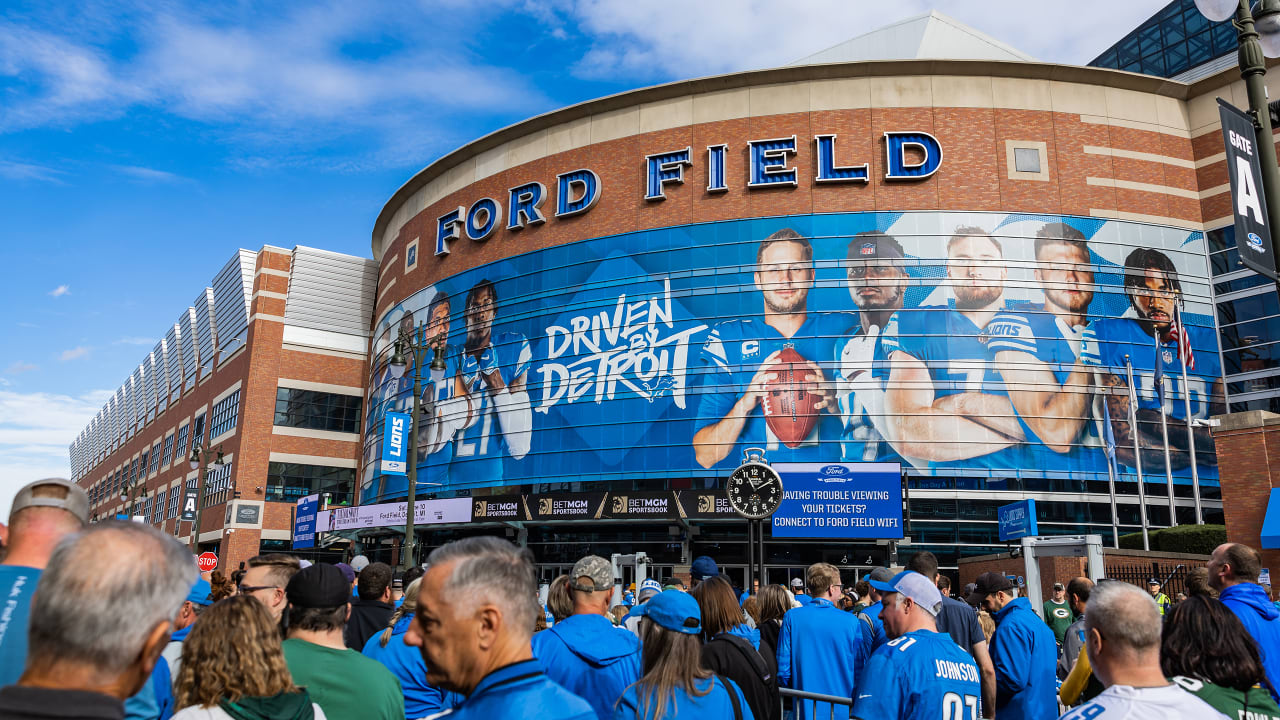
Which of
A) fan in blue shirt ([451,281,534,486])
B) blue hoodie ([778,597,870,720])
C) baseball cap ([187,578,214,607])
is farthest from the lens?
fan in blue shirt ([451,281,534,486])

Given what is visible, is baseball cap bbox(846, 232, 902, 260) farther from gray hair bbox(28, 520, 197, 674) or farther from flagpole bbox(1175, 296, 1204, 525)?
gray hair bbox(28, 520, 197, 674)

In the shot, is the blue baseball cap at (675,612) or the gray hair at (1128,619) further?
the blue baseball cap at (675,612)

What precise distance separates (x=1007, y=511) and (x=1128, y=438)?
15.4m

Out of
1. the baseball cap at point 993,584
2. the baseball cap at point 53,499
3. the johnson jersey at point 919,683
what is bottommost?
the johnson jersey at point 919,683

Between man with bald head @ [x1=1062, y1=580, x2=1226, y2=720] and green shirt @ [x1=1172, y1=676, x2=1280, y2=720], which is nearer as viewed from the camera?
man with bald head @ [x1=1062, y1=580, x2=1226, y2=720]

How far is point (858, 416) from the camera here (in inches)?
1417

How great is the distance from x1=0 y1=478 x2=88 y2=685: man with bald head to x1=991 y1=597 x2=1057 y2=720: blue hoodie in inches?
270

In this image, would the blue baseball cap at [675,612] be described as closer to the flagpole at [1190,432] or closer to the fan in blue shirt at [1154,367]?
the flagpole at [1190,432]

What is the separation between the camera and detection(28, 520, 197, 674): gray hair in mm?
1941

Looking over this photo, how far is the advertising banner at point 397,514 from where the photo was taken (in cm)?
3803

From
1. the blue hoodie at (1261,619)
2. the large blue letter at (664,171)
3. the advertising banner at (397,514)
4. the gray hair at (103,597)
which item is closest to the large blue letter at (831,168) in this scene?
the large blue letter at (664,171)

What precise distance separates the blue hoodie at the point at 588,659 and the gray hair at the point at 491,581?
7.64ft

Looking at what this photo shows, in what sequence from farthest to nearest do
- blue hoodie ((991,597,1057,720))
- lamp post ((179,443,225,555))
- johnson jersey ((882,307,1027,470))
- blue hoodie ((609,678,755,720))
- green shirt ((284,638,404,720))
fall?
1. lamp post ((179,443,225,555))
2. johnson jersey ((882,307,1027,470))
3. blue hoodie ((991,597,1057,720))
4. blue hoodie ((609,678,755,720))
5. green shirt ((284,638,404,720))

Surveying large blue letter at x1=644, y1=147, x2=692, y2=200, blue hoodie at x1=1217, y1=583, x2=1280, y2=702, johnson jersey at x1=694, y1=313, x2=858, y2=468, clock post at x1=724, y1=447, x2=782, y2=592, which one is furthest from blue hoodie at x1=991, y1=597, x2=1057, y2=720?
large blue letter at x1=644, y1=147, x2=692, y2=200
